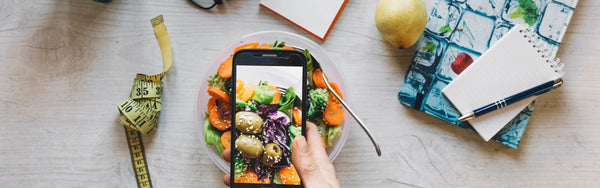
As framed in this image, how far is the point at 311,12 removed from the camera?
1.02 meters

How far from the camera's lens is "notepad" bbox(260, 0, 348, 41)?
1019mm

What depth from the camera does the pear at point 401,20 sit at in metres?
0.91

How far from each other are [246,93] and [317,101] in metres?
0.16

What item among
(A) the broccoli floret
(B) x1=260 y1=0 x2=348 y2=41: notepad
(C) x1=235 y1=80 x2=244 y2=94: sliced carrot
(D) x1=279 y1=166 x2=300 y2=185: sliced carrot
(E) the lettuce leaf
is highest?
(B) x1=260 y1=0 x2=348 y2=41: notepad

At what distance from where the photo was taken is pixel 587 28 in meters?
1.01

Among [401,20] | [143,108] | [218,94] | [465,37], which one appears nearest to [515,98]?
[465,37]

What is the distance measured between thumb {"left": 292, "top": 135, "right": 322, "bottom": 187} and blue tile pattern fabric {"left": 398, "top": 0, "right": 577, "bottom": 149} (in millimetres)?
337

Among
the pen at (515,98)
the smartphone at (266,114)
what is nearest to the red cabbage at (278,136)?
the smartphone at (266,114)

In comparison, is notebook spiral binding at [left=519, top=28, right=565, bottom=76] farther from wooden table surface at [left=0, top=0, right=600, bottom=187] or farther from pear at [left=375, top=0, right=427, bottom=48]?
pear at [left=375, top=0, right=427, bottom=48]

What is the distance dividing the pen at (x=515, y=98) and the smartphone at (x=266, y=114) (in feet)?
1.36

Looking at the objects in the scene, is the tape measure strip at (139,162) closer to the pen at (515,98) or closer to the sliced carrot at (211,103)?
the sliced carrot at (211,103)

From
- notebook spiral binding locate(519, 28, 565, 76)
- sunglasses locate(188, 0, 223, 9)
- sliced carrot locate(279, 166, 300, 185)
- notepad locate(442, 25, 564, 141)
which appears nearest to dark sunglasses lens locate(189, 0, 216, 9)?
sunglasses locate(188, 0, 223, 9)

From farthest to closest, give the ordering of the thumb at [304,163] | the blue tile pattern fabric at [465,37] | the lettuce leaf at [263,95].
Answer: the blue tile pattern fabric at [465,37] → the lettuce leaf at [263,95] → the thumb at [304,163]

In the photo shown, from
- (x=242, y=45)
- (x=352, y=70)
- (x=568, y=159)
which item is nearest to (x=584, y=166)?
(x=568, y=159)
